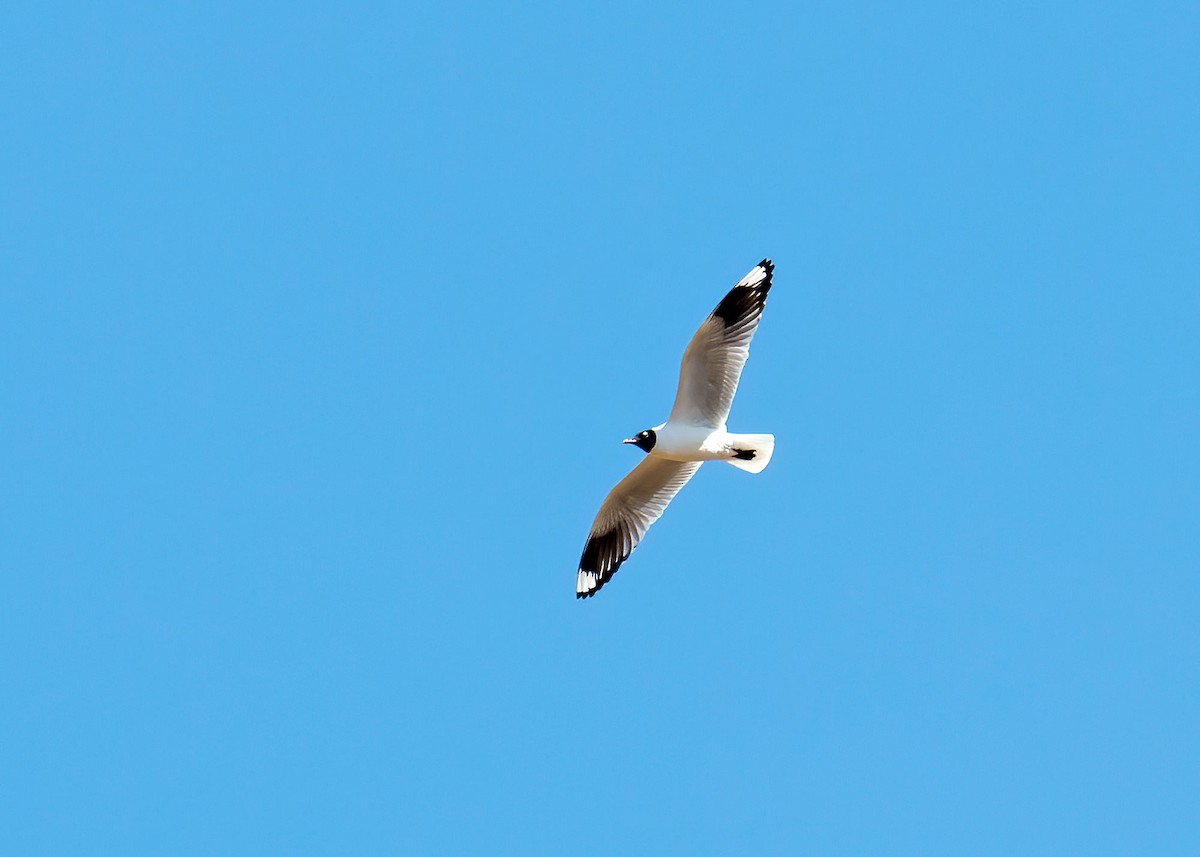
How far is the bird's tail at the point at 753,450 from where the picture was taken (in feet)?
47.8

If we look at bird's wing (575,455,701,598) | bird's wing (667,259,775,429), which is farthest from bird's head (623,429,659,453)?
bird's wing (575,455,701,598)

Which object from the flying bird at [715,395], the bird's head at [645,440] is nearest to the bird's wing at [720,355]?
the flying bird at [715,395]

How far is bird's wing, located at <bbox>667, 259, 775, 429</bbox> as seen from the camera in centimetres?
1416

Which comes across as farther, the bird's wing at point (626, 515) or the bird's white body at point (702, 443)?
the bird's wing at point (626, 515)

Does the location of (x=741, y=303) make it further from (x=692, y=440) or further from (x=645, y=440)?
(x=645, y=440)

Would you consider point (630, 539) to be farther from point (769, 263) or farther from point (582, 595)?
point (769, 263)

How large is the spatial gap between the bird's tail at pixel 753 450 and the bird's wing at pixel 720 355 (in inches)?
9.0

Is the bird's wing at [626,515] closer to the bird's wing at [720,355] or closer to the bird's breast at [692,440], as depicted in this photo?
the bird's breast at [692,440]

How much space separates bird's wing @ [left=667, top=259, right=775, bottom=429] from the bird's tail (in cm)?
23

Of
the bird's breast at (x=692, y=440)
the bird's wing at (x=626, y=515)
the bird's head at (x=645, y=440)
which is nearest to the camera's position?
the bird's breast at (x=692, y=440)

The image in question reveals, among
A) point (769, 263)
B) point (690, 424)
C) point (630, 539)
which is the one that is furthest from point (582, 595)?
point (769, 263)

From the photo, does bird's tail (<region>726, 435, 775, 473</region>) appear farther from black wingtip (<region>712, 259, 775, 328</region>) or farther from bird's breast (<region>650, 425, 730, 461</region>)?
black wingtip (<region>712, 259, 775, 328</region>)

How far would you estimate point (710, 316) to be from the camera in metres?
14.0

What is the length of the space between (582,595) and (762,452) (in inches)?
96.2
